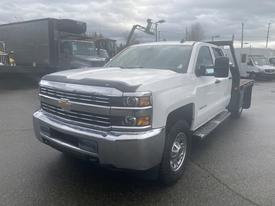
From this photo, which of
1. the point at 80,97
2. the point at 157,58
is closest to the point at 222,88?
the point at 157,58

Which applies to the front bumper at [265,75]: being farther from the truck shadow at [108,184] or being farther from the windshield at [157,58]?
the truck shadow at [108,184]

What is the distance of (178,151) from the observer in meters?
4.49

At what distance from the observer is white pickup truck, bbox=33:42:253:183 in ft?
11.8

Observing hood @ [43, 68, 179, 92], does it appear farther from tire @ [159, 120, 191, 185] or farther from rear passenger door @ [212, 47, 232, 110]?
rear passenger door @ [212, 47, 232, 110]

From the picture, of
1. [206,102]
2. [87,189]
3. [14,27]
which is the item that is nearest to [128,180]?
[87,189]

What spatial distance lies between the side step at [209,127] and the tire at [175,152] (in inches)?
17.8

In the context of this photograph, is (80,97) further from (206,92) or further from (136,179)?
(206,92)

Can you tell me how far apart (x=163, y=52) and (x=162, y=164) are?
2.12 metres

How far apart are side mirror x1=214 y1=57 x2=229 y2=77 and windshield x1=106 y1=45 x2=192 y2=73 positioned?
1.48 ft

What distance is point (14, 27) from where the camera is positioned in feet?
59.3

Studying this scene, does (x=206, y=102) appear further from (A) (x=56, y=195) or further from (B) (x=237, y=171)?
(A) (x=56, y=195)

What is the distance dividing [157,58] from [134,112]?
79.1 inches

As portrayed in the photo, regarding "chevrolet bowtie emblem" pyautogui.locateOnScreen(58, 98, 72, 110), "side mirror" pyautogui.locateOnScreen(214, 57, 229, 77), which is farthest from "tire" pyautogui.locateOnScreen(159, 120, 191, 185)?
"chevrolet bowtie emblem" pyautogui.locateOnScreen(58, 98, 72, 110)

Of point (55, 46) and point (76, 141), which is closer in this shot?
point (76, 141)
